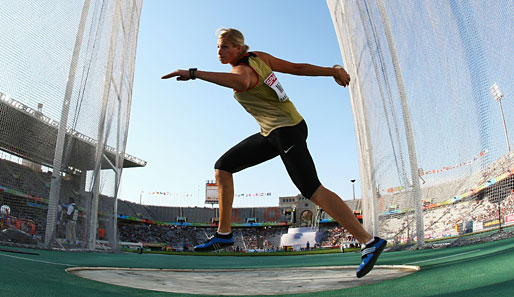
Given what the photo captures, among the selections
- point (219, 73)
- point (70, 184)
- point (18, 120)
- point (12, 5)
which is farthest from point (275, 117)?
point (70, 184)

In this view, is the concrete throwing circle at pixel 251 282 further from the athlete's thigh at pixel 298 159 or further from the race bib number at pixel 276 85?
the race bib number at pixel 276 85

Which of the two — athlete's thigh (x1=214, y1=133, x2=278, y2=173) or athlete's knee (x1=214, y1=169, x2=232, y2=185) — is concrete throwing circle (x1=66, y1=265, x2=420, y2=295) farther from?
athlete's thigh (x1=214, y1=133, x2=278, y2=173)

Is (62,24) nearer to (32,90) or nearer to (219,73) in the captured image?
(32,90)

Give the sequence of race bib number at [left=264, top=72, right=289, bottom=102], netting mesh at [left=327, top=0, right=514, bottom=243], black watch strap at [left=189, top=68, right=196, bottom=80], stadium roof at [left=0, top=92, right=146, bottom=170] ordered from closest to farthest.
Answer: black watch strap at [left=189, top=68, right=196, bottom=80] < race bib number at [left=264, top=72, right=289, bottom=102] < netting mesh at [left=327, top=0, right=514, bottom=243] < stadium roof at [left=0, top=92, right=146, bottom=170]

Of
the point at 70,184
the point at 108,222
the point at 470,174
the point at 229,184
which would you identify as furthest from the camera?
the point at 108,222

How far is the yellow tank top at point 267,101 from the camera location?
241 centimetres

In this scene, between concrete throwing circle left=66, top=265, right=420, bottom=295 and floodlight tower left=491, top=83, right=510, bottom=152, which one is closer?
concrete throwing circle left=66, top=265, right=420, bottom=295

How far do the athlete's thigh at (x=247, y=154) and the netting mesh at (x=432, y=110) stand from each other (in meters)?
2.50

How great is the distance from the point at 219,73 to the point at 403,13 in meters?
4.35

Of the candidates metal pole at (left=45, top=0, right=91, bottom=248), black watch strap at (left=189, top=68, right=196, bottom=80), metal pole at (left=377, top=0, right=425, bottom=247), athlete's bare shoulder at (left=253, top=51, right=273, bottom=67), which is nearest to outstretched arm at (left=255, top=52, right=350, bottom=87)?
athlete's bare shoulder at (left=253, top=51, right=273, bottom=67)

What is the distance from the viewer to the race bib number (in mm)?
2420

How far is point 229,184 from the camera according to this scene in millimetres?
2713

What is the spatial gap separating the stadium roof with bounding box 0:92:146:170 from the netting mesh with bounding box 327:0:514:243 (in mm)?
5790

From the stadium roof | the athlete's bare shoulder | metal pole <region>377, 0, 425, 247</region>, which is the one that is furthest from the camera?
metal pole <region>377, 0, 425, 247</region>
